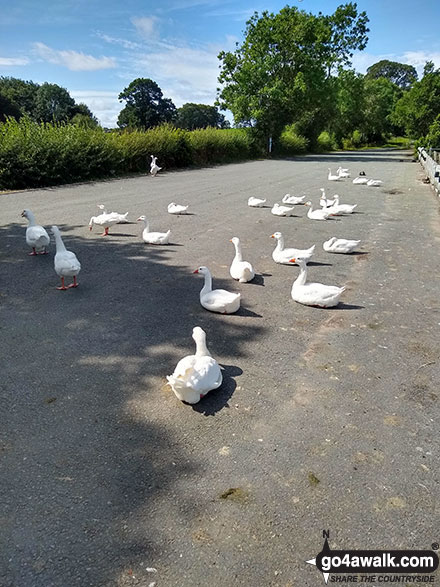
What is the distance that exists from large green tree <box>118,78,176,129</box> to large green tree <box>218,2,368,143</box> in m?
41.3

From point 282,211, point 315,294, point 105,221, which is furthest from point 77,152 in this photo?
point 315,294

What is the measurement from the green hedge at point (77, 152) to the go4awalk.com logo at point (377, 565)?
16.8m

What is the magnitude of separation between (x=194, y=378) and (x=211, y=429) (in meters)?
0.41

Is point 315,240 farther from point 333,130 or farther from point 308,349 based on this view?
point 333,130

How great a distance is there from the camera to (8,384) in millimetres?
3578

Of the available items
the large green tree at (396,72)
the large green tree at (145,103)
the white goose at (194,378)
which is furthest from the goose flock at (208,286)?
the large green tree at (396,72)

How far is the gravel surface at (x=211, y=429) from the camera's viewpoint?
2203mm

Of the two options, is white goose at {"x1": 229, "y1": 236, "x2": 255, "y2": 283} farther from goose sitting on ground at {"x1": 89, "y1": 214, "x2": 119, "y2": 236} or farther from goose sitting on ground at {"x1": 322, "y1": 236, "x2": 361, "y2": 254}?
goose sitting on ground at {"x1": 89, "y1": 214, "x2": 119, "y2": 236}

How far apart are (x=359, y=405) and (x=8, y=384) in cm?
299

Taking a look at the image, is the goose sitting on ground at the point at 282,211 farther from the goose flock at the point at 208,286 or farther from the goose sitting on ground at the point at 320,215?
the goose sitting on ground at the point at 320,215

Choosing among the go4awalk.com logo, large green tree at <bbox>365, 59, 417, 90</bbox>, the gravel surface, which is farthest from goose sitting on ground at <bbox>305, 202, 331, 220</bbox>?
large green tree at <bbox>365, 59, 417, 90</bbox>

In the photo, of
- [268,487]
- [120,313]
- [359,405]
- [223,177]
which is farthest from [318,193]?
[268,487]

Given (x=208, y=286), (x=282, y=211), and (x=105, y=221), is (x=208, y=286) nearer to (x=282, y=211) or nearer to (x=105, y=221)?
(x=105, y=221)

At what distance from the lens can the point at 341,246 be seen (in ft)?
25.2
